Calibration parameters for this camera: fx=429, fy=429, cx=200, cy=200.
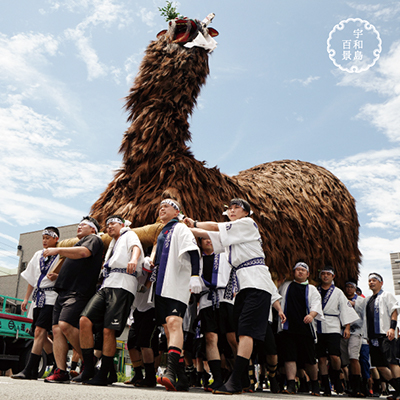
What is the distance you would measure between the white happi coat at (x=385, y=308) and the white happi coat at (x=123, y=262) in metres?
4.00

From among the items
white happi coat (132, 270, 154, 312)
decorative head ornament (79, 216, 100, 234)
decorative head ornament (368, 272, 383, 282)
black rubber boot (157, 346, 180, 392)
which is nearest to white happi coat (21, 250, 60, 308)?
decorative head ornament (79, 216, 100, 234)

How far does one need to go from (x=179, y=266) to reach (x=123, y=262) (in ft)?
2.25

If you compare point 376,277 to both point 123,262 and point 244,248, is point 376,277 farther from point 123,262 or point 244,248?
point 123,262

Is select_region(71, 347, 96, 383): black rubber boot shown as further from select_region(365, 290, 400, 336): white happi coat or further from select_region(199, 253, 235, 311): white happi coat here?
select_region(365, 290, 400, 336): white happi coat

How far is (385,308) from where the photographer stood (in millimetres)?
6711

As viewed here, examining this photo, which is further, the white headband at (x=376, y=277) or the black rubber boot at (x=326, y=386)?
the white headband at (x=376, y=277)

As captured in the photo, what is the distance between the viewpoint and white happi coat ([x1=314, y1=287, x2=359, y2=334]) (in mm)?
6672

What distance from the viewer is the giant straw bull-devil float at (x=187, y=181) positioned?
607 cm

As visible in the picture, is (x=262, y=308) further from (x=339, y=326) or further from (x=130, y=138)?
(x=130, y=138)

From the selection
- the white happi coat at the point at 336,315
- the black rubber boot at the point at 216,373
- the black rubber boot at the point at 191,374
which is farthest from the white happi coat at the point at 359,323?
the black rubber boot at the point at 216,373

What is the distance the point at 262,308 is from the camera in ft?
13.5

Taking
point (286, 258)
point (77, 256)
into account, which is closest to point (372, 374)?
point (286, 258)

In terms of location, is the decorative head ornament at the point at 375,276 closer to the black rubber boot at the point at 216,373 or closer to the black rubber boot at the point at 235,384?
the black rubber boot at the point at 216,373

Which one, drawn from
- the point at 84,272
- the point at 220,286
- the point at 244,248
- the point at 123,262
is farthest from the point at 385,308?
the point at 84,272
